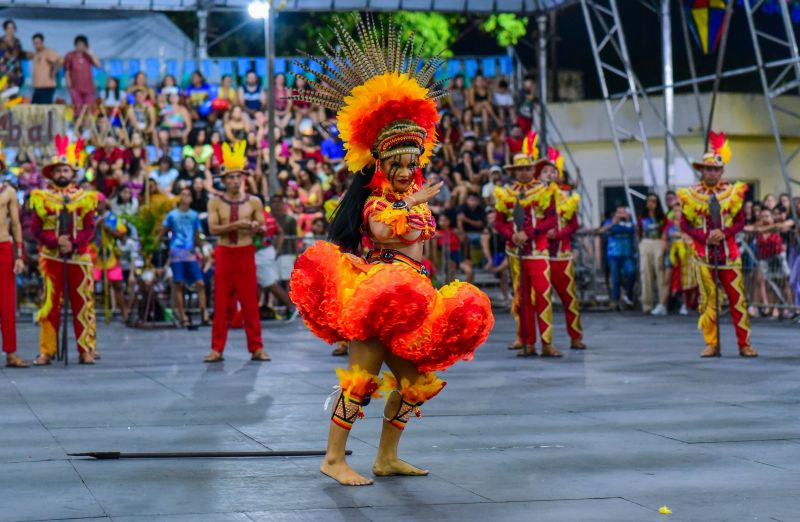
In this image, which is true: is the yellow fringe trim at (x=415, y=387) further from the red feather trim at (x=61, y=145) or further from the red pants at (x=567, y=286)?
the red pants at (x=567, y=286)

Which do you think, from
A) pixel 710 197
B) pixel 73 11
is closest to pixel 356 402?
pixel 710 197

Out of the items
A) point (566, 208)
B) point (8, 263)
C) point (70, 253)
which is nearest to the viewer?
point (8, 263)

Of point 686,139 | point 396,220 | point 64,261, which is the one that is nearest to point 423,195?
point 396,220

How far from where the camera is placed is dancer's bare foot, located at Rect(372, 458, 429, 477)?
7.41 metres

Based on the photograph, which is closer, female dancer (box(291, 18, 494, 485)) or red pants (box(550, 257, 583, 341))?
female dancer (box(291, 18, 494, 485))

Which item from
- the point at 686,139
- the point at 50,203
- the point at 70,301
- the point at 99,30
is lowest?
the point at 70,301

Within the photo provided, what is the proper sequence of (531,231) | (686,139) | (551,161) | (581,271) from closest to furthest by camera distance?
(531,231), (551,161), (581,271), (686,139)

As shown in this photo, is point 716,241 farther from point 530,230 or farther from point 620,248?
point 620,248

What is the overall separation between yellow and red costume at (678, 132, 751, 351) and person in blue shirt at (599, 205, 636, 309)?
318 inches

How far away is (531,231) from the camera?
15.1 metres

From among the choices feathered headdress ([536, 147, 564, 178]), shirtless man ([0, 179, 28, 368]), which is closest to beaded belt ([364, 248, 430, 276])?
shirtless man ([0, 179, 28, 368])

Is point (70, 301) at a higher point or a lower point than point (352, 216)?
lower

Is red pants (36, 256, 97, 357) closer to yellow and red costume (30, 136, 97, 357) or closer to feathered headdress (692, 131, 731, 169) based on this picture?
yellow and red costume (30, 136, 97, 357)

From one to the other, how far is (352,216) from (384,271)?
529 mm
